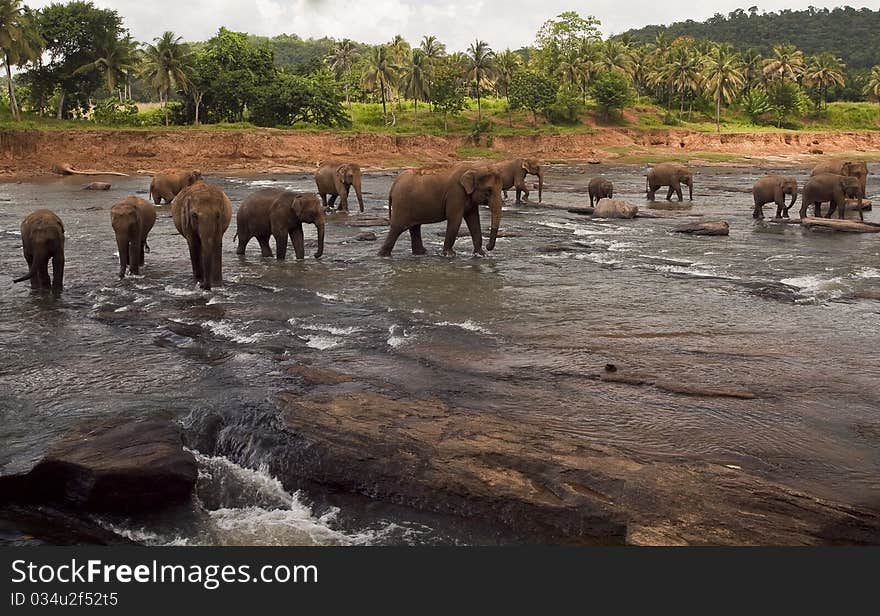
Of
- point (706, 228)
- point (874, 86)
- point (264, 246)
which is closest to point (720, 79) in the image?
point (874, 86)

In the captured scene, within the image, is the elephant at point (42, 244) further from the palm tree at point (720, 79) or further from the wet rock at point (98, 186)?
the palm tree at point (720, 79)

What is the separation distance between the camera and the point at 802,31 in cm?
15700

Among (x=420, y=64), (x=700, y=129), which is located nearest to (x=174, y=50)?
(x=420, y=64)

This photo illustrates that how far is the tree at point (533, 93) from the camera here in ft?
236

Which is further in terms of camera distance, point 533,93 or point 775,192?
point 533,93

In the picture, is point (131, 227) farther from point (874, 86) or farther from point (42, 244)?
point (874, 86)

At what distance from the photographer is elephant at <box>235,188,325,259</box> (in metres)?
15.8

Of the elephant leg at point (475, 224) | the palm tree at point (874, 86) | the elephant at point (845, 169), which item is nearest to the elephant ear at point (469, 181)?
the elephant leg at point (475, 224)

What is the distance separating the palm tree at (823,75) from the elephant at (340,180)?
3257 inches

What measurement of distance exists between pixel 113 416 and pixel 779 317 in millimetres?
9130

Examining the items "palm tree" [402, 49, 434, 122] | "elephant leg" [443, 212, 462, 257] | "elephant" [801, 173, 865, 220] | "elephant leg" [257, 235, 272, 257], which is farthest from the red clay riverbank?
"elephant leg" [443, 212, 462, 257]

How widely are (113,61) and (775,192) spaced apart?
5158cm

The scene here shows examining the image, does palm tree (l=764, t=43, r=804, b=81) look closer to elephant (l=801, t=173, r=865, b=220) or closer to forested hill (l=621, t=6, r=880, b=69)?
forested hill (l=621, t=6, r=880, b=69)

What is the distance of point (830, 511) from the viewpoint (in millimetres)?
5613
